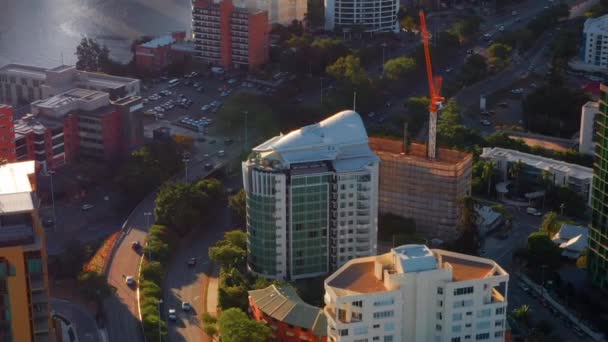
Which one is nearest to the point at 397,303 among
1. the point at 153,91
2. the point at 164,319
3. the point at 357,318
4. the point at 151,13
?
the point at 357,318

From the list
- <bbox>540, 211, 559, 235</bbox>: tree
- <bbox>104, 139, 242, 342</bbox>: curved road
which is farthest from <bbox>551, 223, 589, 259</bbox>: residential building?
<bbox>104, 139, 242, 342</bbox>: curved road

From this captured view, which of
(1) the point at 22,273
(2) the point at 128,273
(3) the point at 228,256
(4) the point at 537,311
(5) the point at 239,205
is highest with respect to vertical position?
(1) the point at 22,273

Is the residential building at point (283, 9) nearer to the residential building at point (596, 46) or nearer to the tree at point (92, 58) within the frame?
the tree at point (92, 58)

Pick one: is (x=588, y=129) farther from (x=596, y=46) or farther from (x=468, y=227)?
(x=596, y=46)

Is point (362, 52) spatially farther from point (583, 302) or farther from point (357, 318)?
point (357, 318)

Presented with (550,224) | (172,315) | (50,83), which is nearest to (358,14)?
(50,83)
